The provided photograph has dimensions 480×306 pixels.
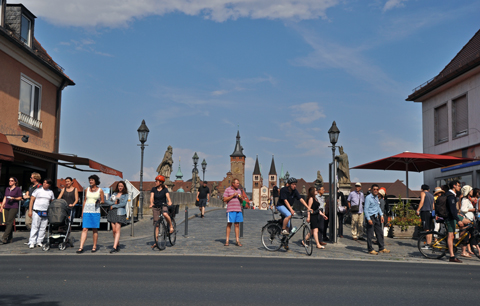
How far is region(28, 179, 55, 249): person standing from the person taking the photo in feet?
40.1

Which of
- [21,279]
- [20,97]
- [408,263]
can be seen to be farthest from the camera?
[20,97]

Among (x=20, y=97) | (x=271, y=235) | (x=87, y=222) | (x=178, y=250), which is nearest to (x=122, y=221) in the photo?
(x=87, y=222)

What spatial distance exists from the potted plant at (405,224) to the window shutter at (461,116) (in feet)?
24.1

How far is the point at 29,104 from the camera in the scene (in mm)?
18875

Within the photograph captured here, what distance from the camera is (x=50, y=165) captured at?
2053cm

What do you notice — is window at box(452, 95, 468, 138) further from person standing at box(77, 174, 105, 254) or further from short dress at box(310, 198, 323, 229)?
person standing at box(77, 174, 105, 254)

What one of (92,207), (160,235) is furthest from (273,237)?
(92,207)

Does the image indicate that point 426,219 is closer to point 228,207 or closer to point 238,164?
point 228,207

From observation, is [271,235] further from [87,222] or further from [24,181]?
Result: [24,181]

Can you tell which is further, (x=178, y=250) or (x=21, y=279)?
(x=178, y=250)

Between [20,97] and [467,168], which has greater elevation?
[20,97]

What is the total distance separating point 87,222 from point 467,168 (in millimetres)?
16616

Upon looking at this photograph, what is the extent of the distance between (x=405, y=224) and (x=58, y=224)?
36.2ft

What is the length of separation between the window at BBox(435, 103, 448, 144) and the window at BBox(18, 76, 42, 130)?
742 inches
